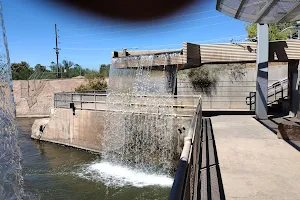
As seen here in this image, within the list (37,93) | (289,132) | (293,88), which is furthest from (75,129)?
(37,93)

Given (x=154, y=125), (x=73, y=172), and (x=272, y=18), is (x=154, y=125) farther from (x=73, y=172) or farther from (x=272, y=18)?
(x=272, y=18)

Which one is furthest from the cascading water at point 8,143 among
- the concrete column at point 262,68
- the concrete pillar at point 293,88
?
the concrete pillar at point 293,88

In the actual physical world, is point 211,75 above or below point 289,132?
above

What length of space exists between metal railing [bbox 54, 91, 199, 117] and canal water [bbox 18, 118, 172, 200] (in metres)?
2.79

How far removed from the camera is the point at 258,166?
16.3ft

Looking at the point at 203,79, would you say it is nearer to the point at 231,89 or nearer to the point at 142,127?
the point at 231,89

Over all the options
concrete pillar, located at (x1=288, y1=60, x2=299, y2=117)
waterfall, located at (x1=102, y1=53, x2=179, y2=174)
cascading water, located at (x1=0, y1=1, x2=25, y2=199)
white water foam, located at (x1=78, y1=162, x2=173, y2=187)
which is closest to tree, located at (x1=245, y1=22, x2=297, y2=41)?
concrete pillar, located at (x1=288, y1=60, x2=299, y2=117)

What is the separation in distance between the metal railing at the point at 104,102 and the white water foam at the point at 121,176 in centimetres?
285

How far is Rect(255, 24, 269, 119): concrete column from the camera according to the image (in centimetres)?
1088

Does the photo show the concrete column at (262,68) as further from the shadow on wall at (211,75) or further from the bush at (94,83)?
the bush at (94,83)

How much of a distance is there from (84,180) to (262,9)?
8.21 meters

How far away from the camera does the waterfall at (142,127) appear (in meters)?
11.9

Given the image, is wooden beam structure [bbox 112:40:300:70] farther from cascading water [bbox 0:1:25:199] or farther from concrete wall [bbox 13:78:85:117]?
concrete wall [bbox 13:78:85:117]

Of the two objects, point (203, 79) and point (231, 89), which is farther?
point (203, 79)
